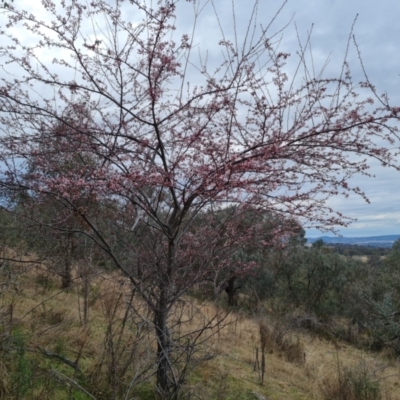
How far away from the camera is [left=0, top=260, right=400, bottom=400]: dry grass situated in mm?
3906

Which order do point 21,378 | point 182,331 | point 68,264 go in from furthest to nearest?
point 68,264, point 182,331, point 21,378

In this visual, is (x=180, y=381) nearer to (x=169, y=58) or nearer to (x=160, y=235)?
(x=160, y=235)

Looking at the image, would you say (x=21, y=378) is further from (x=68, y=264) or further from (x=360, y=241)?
(x=360, y=241)

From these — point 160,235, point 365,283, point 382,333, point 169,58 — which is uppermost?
point 169,58

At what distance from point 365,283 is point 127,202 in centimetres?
1652

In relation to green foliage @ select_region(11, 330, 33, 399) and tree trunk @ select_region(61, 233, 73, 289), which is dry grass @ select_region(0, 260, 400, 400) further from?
tree trunk @ select_region(61, 233, 73, 289)

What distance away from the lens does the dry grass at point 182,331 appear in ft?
12.8

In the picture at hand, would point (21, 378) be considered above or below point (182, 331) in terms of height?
above

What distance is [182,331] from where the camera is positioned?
→ 643 centimetres

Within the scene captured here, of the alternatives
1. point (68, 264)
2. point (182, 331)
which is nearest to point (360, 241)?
point (182, 331)

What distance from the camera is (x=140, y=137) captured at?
11.8ft

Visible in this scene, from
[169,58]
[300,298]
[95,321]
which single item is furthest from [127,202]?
Result: [300,298]

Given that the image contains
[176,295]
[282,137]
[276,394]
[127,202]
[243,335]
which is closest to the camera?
[282,137]

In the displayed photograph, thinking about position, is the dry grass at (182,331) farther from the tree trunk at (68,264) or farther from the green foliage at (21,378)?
the tree trunk at (68,264)
